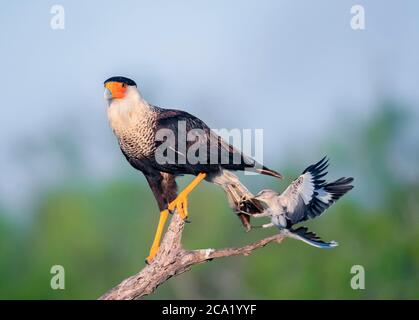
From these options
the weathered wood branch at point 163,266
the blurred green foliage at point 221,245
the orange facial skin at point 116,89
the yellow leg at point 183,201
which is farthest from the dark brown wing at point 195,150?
the blurred green foliage at point 221,245

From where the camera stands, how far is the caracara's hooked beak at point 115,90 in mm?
8492

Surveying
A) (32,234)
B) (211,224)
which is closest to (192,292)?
(211,224)

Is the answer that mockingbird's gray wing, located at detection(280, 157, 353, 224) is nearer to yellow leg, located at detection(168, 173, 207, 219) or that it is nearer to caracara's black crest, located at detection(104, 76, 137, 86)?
yellow leg, located at detection(168, 173, 207, 219)

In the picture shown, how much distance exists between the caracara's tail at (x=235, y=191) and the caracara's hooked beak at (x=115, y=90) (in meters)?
1.44

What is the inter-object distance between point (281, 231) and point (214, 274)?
18717mm

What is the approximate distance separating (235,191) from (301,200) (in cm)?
81

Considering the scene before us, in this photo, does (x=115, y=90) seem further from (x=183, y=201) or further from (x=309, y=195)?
(x=309, y=195)

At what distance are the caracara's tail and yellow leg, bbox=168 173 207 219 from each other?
0.22 m

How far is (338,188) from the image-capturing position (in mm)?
8062

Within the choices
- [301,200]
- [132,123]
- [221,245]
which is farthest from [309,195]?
[221,245]

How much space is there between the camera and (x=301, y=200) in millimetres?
7906

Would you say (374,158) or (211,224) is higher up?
(374,158)

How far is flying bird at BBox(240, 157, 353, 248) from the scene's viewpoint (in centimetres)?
780

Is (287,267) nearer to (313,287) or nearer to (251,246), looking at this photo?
(313,287)
